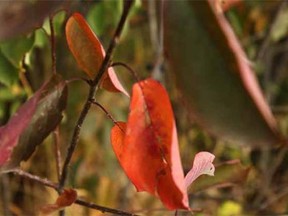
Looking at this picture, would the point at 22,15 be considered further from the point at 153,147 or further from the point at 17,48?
the point at 17,48

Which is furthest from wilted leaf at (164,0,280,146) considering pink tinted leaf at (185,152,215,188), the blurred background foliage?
the blurred background foliage

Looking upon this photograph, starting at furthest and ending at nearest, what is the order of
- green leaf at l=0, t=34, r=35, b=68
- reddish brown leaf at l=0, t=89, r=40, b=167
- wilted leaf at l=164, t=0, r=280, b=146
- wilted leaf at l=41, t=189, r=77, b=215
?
green leaf at l=0, t=34, r=35, b=68, wilted leaf at l=41, t=189, r=77, b=215, reddish brown leaf at l=0, t=89, r=40, b=167, wilted leaf at l=164, t=0, r=280, b=146

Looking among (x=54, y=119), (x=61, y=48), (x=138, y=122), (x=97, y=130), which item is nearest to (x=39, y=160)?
(x=97, y=130)

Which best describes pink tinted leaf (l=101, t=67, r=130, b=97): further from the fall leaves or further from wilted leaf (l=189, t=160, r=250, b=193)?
wilted leaf (l=189, t=160, r=250, b=193)

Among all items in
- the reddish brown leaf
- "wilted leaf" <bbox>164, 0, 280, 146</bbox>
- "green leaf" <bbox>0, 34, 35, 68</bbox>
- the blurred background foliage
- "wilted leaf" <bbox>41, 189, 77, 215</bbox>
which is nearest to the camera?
"wilted leaf" <bbox>164, 0, 280, 146</bbox>

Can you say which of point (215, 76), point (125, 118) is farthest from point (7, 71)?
point (125, 118)

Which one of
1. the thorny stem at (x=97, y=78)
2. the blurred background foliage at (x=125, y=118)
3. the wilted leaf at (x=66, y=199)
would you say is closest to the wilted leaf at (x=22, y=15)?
the thorny stem at (x=97, y=78)

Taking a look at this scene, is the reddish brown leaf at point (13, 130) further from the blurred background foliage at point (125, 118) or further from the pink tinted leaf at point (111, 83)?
the blurred background foliage at point (125, 118)
